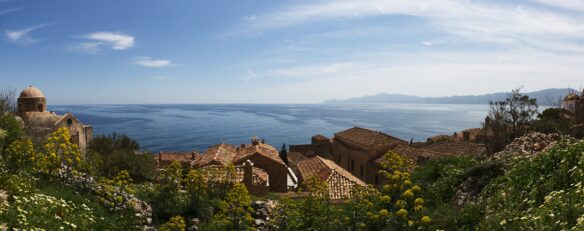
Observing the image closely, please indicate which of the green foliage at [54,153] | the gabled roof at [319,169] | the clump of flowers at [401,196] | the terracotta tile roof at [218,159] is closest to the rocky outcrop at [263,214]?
the clump of flowers at [401,196]

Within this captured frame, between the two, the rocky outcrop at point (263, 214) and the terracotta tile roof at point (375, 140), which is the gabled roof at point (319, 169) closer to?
the terracotta tile roof at point (375, 140)

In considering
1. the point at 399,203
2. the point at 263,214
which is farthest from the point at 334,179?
the point at 399,203

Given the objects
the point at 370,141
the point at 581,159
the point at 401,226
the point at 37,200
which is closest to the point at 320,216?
the point at 401,226

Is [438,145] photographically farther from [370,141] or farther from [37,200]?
[37,200]

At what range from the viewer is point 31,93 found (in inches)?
1682

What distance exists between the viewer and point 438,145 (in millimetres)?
33094

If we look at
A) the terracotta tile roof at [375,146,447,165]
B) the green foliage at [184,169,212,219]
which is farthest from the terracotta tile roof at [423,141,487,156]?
the green foliage at [184,169,212,219]

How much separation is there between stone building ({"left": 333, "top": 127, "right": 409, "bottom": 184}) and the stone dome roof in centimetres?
3460

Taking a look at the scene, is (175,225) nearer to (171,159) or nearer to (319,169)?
(319,169)

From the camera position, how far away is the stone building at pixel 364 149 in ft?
102

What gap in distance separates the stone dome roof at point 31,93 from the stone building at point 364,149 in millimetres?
34604

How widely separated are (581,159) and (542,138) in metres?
7.52

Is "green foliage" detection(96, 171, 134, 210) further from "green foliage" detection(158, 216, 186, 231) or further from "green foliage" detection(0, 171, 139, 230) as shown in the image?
"green foliage" detection(158, 216, 186, 231)

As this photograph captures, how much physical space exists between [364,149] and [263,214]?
20.1m
